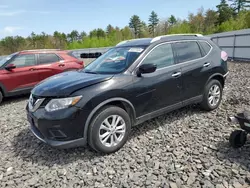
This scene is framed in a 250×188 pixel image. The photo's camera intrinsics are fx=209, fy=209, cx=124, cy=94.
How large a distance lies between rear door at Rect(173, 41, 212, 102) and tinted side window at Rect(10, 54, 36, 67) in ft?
16.0

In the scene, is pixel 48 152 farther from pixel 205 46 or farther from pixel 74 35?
pixel 74 35

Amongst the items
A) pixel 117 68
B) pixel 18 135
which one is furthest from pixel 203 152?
pixel 18 135

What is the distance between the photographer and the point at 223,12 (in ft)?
153

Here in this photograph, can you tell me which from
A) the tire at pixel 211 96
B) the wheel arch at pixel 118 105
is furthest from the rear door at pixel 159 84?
the tire at pixel 211 96

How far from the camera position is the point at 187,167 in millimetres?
2770

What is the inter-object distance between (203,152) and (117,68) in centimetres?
187

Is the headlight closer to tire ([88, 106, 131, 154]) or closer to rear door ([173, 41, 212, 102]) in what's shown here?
tire ([88, 106, 131, 154])

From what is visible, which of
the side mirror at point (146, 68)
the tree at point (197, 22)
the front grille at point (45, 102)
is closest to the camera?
the front grille at point (45, 102)

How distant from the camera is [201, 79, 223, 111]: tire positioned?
434 cm

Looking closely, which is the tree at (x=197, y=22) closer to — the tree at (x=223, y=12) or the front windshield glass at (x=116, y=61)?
the tree at (x=223, y=12)

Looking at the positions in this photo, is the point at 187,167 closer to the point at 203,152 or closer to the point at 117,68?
the point at 203,152

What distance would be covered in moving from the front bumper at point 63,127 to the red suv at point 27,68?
4069 millimetres

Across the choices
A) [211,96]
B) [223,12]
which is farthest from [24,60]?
[223,12]

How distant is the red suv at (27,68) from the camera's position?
6.34m
